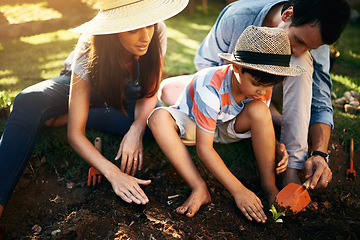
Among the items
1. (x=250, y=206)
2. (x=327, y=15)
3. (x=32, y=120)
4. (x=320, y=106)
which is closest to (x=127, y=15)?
(x=32, y=120)

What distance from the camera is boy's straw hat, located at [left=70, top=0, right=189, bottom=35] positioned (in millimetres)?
1610

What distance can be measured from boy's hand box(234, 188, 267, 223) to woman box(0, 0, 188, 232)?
1.76 feet

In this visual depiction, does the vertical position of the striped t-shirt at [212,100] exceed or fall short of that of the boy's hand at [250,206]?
it exceeds it

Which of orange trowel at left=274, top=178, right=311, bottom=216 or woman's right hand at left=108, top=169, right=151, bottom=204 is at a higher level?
woman's right hand at left=108, top=169, right=151, bottom=204

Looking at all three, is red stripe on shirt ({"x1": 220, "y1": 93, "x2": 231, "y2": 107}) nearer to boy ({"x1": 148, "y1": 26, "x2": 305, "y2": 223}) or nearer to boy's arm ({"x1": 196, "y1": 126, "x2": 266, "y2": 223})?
boy ({"x1": 148, "y1": 26, "x2": 305, "y2": 223})

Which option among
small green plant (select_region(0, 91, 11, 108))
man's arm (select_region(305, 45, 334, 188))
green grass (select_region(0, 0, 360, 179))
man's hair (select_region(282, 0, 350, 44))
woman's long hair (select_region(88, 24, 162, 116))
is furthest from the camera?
small green plant (select_region(0, 91, 11, 108))

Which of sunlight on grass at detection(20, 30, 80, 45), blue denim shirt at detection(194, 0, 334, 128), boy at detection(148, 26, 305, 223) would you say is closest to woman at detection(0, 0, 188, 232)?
boy at detection(148, 26, 305, 223)

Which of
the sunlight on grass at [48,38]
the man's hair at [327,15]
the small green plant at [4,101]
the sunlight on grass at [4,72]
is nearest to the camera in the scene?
the man's hair at [327,15]

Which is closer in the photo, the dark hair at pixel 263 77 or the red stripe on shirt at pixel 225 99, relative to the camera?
the dark hair at pixel 263 77

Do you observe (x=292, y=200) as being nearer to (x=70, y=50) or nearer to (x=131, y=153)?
(x=131, y=153)

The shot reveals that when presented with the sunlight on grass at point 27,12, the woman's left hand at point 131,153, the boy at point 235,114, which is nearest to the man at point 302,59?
the boy at point 235,114

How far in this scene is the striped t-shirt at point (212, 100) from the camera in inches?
69.8

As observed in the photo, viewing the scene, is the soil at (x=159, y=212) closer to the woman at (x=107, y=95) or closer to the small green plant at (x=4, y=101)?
the woman at (x=107, y=95)

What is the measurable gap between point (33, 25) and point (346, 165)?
12.7 ft
